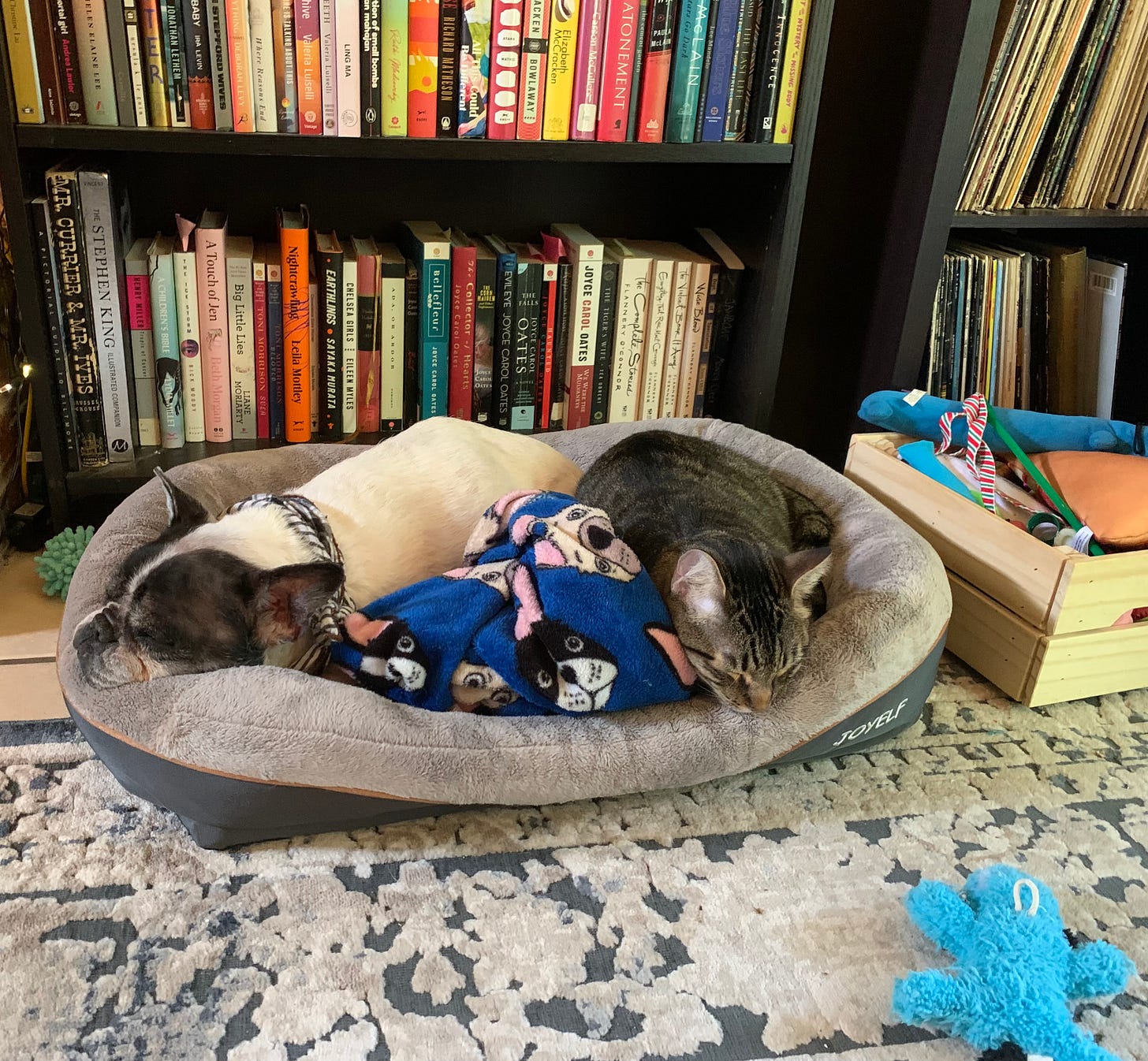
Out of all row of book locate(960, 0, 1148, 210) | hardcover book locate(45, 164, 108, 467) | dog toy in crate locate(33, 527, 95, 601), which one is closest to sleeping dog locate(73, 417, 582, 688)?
dog toy in crate locate(33, 527, 95, 601)

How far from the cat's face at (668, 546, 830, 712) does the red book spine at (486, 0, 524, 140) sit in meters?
0.91

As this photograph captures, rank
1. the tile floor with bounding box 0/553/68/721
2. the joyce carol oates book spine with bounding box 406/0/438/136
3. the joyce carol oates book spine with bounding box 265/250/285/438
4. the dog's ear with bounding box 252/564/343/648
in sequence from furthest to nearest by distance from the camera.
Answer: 1. the joyce carol oates book spine with bounding box 265/250/285/438
2. the joyce carol oates book spine with bounding box 406/0/438/136
3. the tile floor with bounding box 0/553/68/721
4. the dog's ear with bounding box 252/564/343/648

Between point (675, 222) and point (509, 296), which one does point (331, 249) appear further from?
point (675, 222)

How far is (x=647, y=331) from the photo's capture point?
2.05m

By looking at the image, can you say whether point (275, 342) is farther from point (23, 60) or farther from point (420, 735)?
point (420, 735)

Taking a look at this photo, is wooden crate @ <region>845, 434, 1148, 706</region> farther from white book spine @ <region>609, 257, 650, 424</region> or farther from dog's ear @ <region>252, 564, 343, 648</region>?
dog's ear @ <region>252, 564, 343, 648</region>

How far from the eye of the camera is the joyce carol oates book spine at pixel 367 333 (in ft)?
6.24

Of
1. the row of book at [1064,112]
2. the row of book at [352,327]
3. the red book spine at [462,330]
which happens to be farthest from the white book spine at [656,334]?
the row of book at [1064,112]

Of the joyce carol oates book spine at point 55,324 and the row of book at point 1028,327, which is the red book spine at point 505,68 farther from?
the row of book at point 1028,327

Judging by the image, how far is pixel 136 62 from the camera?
62.0 inches

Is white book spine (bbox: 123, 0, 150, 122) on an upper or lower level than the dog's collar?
upper

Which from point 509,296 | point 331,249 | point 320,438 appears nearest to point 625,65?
point 509,296

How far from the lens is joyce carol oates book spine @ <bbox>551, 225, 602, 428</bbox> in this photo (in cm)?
197

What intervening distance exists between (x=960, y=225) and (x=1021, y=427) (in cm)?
41
